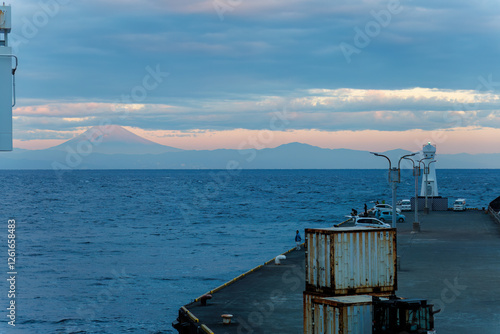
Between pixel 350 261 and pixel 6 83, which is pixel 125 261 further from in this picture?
pixel 6 83

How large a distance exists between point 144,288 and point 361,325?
31661mm

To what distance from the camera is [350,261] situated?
24203 millimetres

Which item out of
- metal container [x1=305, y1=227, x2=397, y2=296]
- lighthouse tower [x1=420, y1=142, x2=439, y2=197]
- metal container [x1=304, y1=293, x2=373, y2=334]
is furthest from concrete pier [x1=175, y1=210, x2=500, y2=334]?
lighthouse tower [x1=420, y1=142, x2=439, y2=197]

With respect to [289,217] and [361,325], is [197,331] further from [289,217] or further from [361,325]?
[289,217]

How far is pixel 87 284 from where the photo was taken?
175 feet

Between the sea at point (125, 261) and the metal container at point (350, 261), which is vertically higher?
the metal container at point (350, 261)

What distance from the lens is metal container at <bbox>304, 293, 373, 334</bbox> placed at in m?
22.0

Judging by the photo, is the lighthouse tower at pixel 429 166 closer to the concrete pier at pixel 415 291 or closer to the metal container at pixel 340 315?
the concrete pier at pixel 415 291

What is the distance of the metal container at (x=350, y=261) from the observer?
2397 centimetres

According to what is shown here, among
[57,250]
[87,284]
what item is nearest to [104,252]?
[57,250]

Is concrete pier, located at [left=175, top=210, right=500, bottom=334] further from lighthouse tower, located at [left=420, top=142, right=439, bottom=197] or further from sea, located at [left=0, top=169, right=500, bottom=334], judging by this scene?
lighthouse tower, located at [left=420, top=142, right=439, bottom=197]

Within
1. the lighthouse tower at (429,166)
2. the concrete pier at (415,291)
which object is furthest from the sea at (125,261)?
the lighthouse tower at (429,166)

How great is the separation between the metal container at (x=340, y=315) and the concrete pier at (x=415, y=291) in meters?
3.38

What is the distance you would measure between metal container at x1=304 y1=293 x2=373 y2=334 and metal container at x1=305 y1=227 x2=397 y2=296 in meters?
0.89
